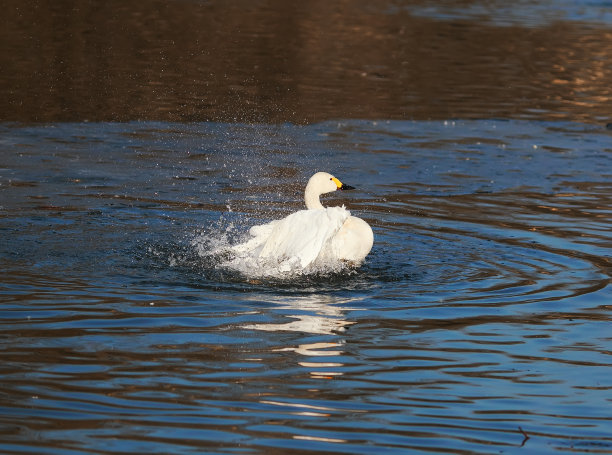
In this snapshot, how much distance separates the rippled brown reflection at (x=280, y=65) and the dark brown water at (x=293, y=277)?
100 millimetres

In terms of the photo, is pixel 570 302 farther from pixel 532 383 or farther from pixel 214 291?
pixel 214 291

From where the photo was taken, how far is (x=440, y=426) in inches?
210

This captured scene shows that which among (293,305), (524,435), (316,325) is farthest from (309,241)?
(524,435)

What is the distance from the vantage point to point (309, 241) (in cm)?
841

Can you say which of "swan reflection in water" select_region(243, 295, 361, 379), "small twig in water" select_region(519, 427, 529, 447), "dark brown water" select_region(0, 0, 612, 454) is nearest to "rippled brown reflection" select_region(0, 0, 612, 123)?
"dark brown water" select_region(0, 0, 612, 454)

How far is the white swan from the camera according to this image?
27.6 feet

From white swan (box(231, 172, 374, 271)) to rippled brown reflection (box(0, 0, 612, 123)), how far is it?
6.86 m

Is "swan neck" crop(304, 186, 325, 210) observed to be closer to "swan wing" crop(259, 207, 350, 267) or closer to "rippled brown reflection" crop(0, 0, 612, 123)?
"swan wing" crop(259, 207, 350, 267)

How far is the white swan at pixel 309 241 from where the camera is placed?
8398mm

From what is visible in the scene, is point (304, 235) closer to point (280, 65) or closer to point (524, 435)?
point (524, 435)

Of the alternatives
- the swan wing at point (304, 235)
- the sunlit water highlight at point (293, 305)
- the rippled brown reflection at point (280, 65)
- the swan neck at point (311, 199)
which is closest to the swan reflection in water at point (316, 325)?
the sunlit water highlight at point (293, 305)

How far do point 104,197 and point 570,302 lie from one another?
17.1 feet

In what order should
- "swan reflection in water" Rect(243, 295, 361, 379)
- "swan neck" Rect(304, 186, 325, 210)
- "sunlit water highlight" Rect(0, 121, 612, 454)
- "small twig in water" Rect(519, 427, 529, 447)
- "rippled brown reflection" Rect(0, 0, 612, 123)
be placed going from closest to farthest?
"small twig in water" Rect(519, 427, 529, 447)
"sunlit water highlight" Rect(0, 121, 612, 454)
"swan reflection in water" Rect(243, 295, 361, 379)
"swan neck" Rect(304, 186, 325, 210)
"rippled brown reflection" Rect(0, 0, 612, 123)

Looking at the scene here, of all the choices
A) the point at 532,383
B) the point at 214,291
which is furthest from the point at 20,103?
the point at 532,383
